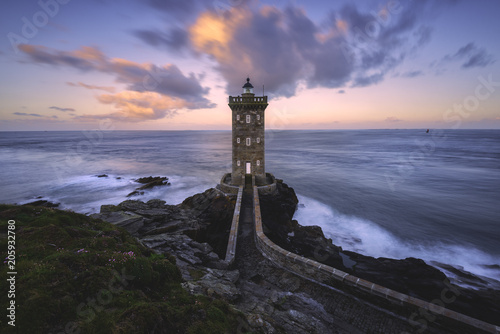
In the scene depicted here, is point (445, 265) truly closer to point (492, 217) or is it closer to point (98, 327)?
point (492, 217)

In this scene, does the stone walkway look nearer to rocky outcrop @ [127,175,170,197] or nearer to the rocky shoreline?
the rocky shoreline

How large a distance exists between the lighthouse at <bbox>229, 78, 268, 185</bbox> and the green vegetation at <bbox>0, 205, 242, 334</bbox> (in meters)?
16.0

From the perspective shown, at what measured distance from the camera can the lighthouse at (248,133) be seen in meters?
20.6

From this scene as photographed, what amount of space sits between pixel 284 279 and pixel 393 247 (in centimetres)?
1290

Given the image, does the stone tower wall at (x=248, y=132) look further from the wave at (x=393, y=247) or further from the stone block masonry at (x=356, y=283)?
the stone block masonry at (x=356, y=283)

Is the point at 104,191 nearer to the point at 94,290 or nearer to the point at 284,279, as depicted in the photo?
the point at 284,279

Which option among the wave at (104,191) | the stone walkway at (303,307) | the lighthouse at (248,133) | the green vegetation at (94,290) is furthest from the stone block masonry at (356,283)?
the wave at (104,191)

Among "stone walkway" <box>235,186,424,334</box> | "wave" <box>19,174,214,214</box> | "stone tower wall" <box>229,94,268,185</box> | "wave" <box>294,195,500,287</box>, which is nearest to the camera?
"stone walkway" <box>235,186,424,334</box>

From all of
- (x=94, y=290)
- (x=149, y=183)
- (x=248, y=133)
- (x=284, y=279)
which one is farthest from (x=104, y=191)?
(x=94, y=290)

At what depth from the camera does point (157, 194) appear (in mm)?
28703

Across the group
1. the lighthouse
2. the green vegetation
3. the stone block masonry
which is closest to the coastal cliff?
the green vegetation

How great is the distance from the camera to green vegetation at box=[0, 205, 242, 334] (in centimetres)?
385

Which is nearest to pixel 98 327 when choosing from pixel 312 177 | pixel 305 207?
pixel 305 207

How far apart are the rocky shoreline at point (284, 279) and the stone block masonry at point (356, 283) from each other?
0.41m
